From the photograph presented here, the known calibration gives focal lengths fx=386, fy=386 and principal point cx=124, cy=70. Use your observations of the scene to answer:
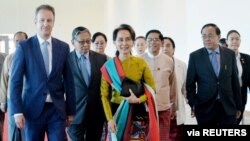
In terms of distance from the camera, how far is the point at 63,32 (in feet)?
39.0

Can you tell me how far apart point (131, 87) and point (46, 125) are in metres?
0.71

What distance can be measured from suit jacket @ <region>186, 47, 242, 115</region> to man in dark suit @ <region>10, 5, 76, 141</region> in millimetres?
1571

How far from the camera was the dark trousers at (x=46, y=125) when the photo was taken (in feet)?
9.46

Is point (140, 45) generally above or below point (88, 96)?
above

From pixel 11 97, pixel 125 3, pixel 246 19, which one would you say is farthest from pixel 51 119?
pixel 125 3

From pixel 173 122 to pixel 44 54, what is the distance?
7.65 feet

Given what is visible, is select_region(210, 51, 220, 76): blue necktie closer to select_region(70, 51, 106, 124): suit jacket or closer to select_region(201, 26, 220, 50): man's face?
select_region(201, 26, 220, 50): man's face

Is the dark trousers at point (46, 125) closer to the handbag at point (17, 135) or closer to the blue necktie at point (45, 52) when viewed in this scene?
the blue necktie at point (45, 52)

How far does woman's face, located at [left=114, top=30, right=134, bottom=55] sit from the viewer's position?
3119 mm

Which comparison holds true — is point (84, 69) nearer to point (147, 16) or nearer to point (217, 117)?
point (217, 117)

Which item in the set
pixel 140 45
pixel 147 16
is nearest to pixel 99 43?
pixel 140 45

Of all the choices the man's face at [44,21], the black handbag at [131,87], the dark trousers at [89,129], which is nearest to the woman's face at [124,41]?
the black handbag at [131,87]

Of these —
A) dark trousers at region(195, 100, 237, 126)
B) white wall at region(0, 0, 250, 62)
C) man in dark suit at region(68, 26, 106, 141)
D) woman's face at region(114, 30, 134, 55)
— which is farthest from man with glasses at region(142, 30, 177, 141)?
white wall at region(0, 0, 250, 62)

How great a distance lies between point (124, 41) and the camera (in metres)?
3.12
